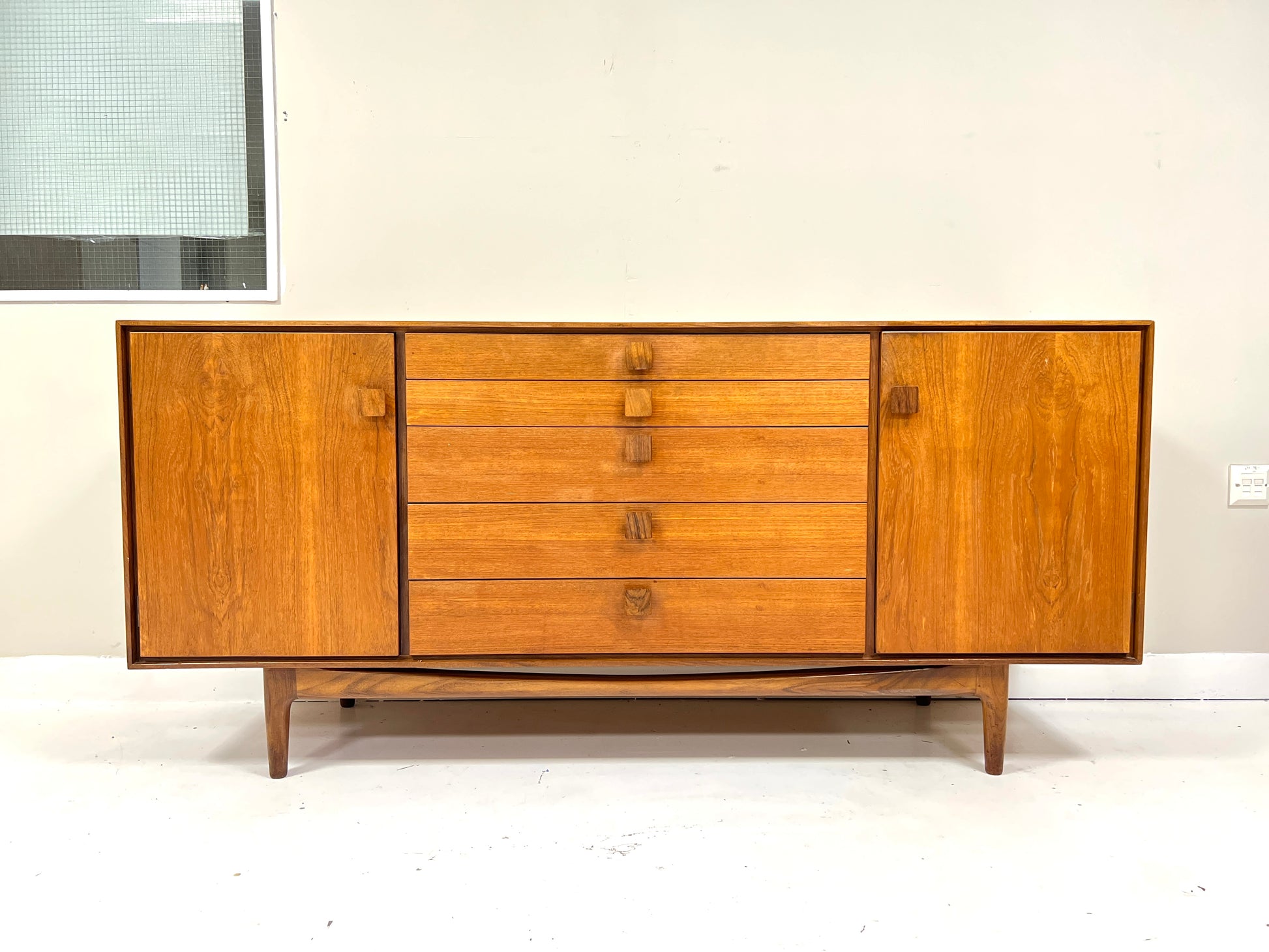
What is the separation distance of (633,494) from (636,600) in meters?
0.19

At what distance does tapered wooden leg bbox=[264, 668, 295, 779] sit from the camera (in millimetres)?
1479

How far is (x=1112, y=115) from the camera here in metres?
1.85

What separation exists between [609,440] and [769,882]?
74cm

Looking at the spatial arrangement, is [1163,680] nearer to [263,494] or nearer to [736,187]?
[736,187]

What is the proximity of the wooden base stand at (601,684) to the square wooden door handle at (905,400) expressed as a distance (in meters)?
0.49

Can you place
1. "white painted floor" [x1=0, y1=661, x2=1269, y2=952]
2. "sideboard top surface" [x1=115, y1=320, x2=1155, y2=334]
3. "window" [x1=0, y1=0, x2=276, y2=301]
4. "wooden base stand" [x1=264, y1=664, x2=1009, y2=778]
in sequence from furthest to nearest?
"window" [x1=0, y1=0, x2=276, y2=301], "wooden base stand" [x1=264, y1=664, x2=1009, y2=778], "sideboard top surface" [x1=115, y1=320, x2=1155, y2=334], "white painted floor" [x1=0, y1=661, x2=1269, y2=952]

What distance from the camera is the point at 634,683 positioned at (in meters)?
1.47

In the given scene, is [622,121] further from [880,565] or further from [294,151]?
[880,565]

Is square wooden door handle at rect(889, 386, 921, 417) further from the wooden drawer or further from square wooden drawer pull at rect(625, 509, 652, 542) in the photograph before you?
square wooden drawer pull at rect(625, 509, 652, 542)

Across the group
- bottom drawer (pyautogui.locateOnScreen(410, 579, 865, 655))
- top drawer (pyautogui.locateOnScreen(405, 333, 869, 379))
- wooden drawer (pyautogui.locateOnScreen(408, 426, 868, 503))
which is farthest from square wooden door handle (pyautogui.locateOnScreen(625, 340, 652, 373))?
bottom drawer (pyautogui.locateOnScreen(410, 579, 865, 655))

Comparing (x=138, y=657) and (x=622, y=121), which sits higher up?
(x=622, y=121)

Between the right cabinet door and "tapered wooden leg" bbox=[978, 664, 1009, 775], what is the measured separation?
0.23ft

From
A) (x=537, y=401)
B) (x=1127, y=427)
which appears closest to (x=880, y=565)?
(x=1127, y=427)

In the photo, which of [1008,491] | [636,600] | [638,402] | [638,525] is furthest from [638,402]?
[1008,491]
